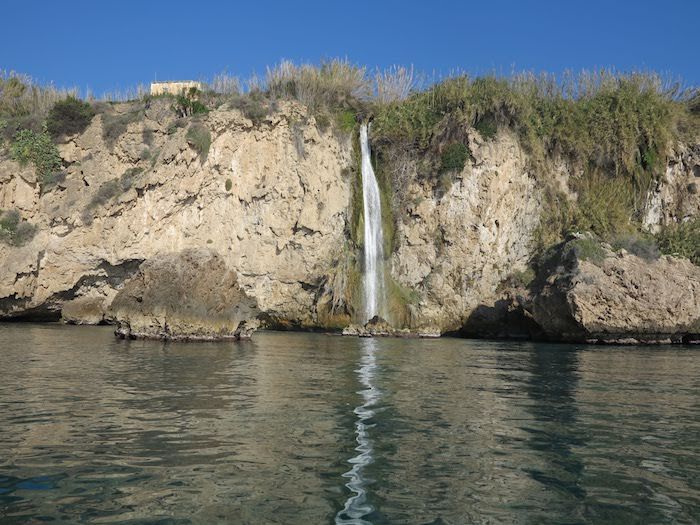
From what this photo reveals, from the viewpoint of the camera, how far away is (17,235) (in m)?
29.9

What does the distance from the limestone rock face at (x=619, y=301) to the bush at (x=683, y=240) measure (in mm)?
3697

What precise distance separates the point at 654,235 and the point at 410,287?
1161cm

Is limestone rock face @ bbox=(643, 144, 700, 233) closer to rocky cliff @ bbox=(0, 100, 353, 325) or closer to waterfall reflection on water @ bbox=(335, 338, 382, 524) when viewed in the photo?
rocky cliff @ bbox=(0, 100, 353, 325)

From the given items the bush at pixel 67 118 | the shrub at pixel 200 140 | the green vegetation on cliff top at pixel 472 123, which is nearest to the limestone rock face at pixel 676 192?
the green vegetation on cliff top at pixel 472 123

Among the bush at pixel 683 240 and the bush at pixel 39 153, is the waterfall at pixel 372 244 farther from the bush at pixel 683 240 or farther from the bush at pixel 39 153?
the bush at pixel 39 153

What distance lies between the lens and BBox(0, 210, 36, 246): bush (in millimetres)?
29609

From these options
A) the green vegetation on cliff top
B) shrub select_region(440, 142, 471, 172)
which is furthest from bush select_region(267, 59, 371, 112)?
shrub select_region(440, 142, 471, 172)

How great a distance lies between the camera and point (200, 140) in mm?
30859

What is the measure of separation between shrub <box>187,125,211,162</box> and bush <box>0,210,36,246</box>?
780 cm

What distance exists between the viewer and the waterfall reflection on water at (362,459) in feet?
16.4

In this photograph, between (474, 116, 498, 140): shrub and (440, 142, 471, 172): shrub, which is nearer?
(440, 142, 471, 172): shrub

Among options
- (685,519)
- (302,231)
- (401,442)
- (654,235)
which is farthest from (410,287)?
(685,519)

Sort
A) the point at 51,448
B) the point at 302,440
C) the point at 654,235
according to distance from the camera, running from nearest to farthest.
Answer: the point at 51,448 → the point at 302,440 → the point at 654,235

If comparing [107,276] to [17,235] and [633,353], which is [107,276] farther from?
[633,353]
